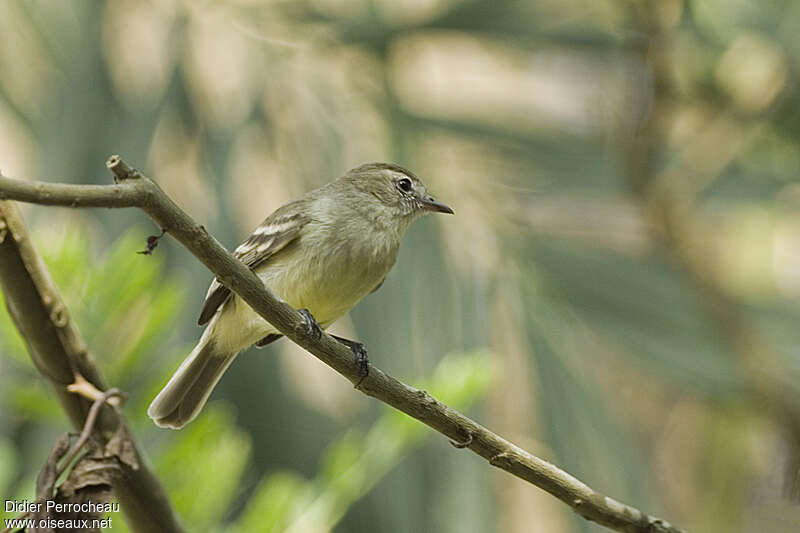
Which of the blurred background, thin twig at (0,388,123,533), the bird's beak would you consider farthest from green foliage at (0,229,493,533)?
the bird's beak


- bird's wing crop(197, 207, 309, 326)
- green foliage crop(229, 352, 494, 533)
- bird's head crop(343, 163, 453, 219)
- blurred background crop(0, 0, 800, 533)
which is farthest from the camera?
blurred background crop(0, 0, 800, 533)

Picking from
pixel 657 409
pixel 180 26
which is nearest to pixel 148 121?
pixel 180 26

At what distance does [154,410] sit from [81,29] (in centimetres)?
201

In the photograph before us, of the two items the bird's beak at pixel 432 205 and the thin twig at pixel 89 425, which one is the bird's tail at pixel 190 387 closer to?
the bird's beak at pixel 432 205

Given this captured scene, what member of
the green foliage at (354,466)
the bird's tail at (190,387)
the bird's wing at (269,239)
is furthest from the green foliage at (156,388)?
the bird's wing at (269,239)

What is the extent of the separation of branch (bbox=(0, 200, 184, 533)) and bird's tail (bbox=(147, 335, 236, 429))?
873mm

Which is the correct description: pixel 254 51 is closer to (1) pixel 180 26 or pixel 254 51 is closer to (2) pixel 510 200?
(1) pixel 180 26

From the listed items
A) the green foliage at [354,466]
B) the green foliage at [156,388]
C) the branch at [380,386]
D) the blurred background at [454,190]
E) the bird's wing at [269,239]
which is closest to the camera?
the branch at [380,386]

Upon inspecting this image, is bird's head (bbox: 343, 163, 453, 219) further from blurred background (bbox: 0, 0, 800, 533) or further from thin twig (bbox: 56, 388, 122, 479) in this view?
thin twig (bbox: 56, 388, 122, 479)

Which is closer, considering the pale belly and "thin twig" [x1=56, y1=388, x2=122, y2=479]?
"thin twig" [x1=56, y1=388, x2=122, y2=479]

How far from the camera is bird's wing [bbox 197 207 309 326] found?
9.47 feet

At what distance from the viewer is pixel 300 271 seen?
279cm

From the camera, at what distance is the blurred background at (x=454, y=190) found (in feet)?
11.7

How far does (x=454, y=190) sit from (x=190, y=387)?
1.48 metres
